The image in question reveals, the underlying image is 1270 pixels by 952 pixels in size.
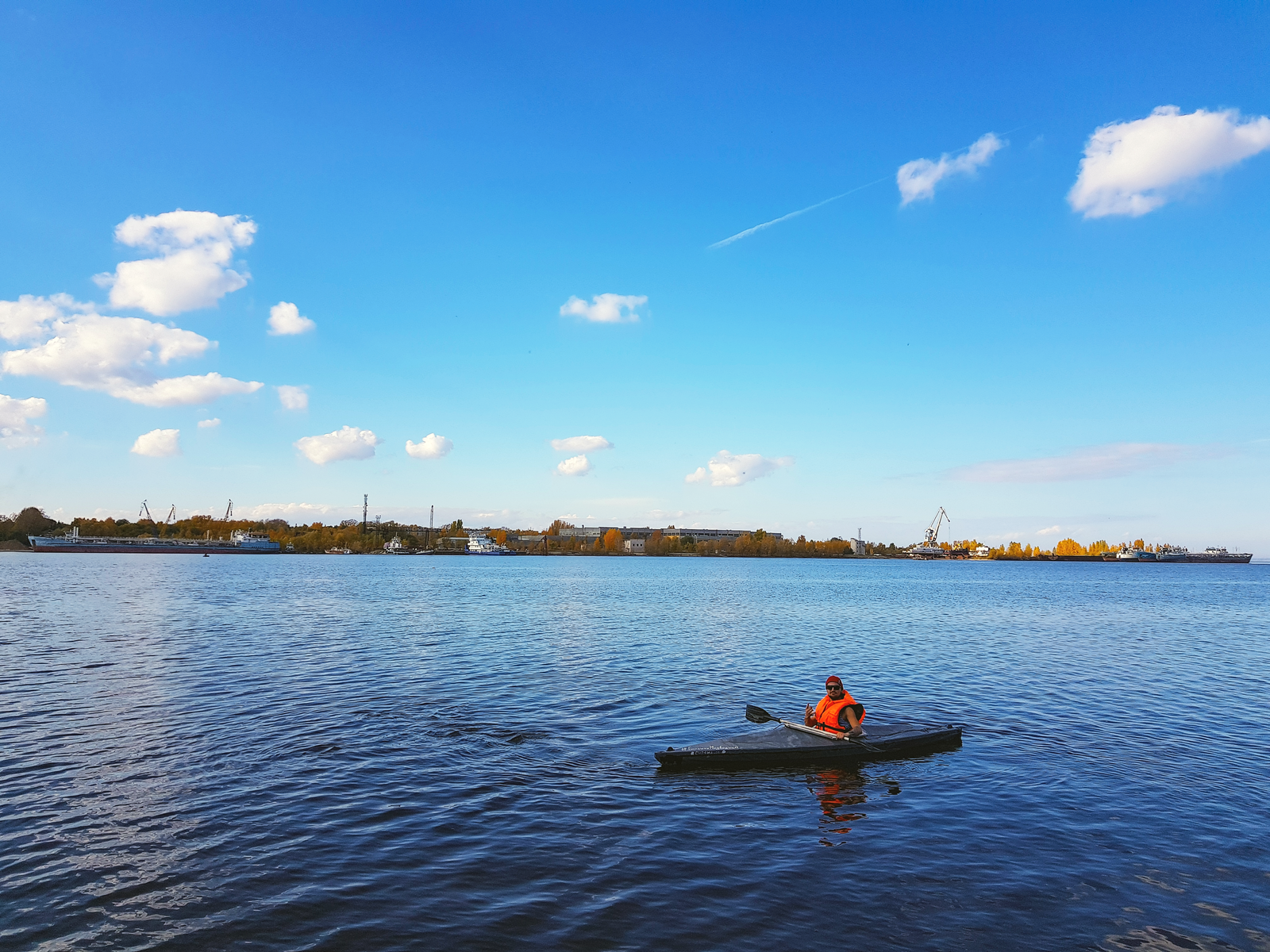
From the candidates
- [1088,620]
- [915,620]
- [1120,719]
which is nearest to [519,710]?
[1120,719]

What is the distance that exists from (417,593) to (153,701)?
6618cm

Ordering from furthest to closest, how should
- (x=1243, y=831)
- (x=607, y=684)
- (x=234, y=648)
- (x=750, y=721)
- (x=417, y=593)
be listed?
1. (x=417, y=593)
2. (x=234, y=648)
3. (x=607, y=684)
4. (x=750, y=721)
5. (x=1243, y=831)

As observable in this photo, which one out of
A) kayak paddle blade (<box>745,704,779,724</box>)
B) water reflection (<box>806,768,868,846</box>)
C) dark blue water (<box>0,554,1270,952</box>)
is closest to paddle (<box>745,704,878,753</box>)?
kayak paddle blade (<box>745,704,779,724</box>)

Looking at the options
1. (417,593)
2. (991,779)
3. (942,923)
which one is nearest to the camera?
(942,923)

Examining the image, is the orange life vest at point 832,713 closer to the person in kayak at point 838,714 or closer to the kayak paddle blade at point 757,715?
the person in kayak at point 838,714

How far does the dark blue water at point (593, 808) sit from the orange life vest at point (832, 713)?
1.45 meters

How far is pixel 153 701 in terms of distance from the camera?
2667 cm

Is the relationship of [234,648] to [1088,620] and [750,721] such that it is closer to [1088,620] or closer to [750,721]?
[750,721]

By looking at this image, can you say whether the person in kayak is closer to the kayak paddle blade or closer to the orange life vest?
the orange life vest

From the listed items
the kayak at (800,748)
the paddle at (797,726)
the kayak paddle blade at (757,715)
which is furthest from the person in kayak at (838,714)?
the kayak paddle blade at (757,715)

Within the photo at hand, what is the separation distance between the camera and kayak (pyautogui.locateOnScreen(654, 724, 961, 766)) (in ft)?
65.0

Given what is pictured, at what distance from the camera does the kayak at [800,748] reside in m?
19.8

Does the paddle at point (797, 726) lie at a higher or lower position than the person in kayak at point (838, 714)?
lower

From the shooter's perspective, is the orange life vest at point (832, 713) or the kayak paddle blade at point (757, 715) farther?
the kayak paddle blade at point (757, 715)
